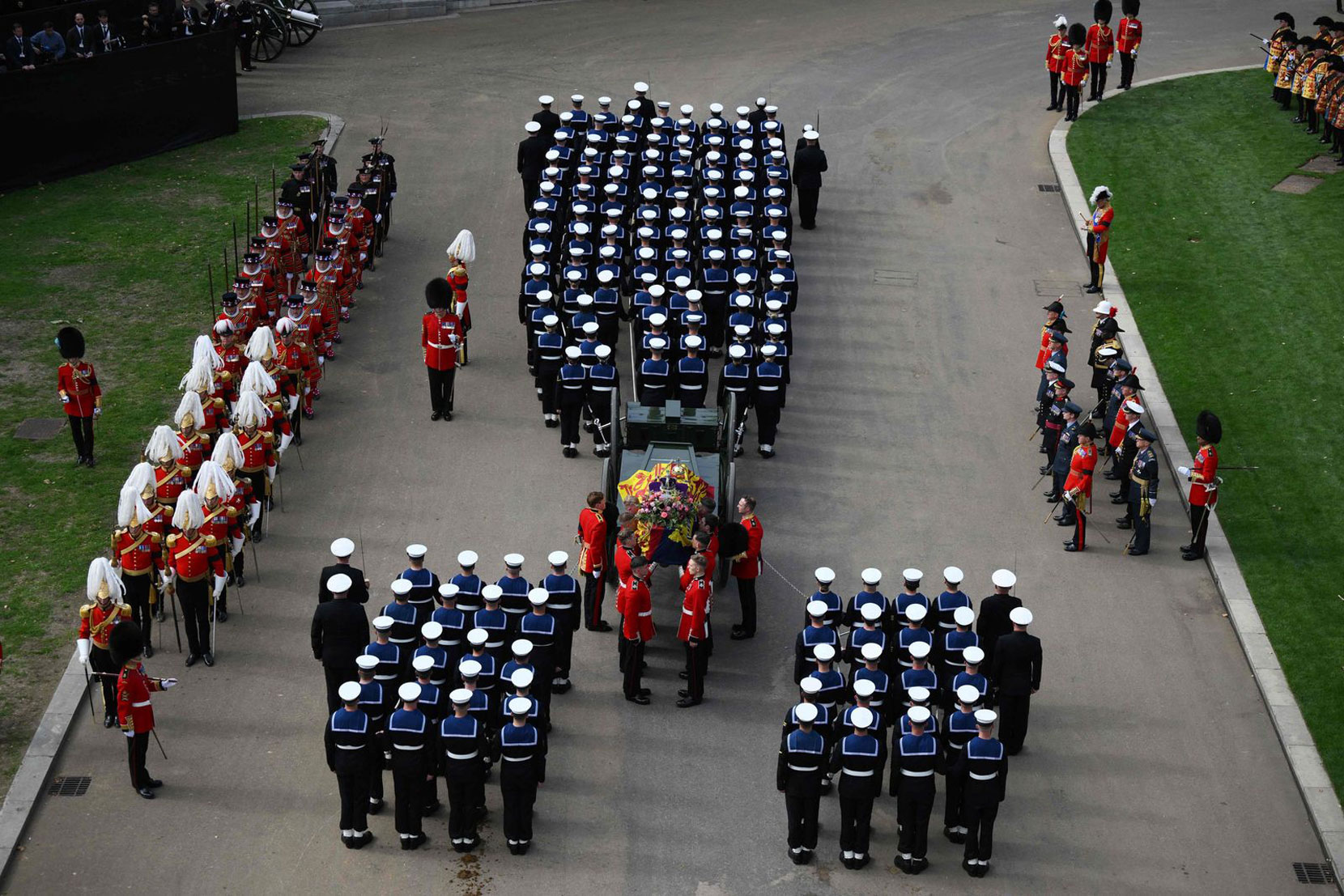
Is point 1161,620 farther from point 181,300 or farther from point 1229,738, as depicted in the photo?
point 181,300

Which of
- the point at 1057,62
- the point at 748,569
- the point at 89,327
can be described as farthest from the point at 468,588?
the point at 1057,62

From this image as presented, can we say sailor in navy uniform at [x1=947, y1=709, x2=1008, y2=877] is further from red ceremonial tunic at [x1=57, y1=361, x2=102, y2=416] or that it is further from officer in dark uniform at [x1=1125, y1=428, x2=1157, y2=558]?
red ceremonial tunic at [x1=57, y1=361, x2=102, y2=416]

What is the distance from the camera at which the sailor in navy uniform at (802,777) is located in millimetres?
13156

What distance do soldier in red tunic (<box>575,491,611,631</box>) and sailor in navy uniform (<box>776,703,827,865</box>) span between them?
3.32m

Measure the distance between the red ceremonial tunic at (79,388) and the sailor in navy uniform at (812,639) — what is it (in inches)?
348

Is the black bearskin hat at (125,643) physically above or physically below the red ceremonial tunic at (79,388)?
below

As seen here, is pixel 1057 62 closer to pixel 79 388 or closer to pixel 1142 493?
pixel 1142 493

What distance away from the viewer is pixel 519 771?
13.2m

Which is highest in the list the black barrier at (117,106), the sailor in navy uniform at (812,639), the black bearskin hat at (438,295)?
the black barrier at (117,106)

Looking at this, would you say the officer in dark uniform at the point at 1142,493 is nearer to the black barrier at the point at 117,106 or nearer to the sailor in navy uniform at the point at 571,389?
the sailor in navy uniform at the point at 571,389

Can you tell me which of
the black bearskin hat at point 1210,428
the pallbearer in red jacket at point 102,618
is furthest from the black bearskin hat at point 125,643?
the black bearskin hat at point 1210,428

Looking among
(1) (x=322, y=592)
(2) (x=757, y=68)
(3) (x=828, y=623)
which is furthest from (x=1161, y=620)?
(2) (x=757, y=68)

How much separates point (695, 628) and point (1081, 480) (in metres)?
5.05

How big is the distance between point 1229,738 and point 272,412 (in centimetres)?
1033
